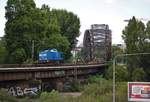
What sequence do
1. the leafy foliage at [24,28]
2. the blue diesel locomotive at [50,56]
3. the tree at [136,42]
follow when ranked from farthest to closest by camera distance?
the tree at [136,42] < the blue diesel locomotive at [50,56] < the leafy foliage at [24,28]

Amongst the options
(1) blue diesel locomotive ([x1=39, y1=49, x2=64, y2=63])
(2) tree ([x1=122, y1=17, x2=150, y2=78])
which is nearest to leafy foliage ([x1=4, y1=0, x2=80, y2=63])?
(1) blue diesel locomotive ([x1=39, y1=49, x2=64, y2=63])

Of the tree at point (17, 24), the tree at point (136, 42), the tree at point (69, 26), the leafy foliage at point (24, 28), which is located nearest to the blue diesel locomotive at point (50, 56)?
the leafy foliage at point (24, 28)

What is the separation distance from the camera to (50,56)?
100 meters

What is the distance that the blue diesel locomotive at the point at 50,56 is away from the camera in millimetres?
98125

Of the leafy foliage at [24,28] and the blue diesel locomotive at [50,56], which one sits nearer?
the leafy foliage at [24,28]

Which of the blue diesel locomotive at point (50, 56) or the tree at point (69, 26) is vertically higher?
the tree at point (69, 26)

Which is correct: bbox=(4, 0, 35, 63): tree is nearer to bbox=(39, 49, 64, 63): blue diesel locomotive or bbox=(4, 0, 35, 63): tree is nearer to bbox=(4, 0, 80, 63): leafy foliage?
bbox=(4, 0, 80, 63): leafy foliage

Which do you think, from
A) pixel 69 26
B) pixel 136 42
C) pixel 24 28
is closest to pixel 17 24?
pixel 24 28

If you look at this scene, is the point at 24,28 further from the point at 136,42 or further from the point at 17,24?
the point at 136,42

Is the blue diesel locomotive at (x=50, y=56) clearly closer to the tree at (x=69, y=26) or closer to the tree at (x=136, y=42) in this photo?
the tree at (x=136, y=42)

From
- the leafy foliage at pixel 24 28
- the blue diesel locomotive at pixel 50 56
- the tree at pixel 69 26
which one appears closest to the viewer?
the leafy foliage at pixel 24 28

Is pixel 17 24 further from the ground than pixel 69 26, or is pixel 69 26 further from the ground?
pixel 69 26

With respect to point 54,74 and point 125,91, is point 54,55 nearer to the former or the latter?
point 54,74

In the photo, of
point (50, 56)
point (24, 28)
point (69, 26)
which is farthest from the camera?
point (69, 26)
